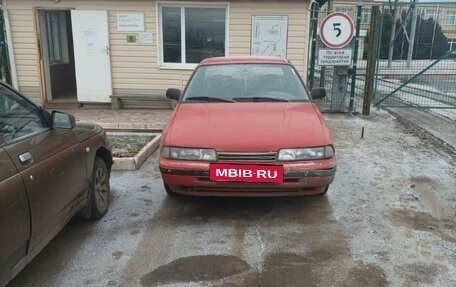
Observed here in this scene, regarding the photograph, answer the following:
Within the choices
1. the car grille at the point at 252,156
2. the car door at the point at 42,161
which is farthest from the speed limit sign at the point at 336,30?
the car door at the point at 42,161

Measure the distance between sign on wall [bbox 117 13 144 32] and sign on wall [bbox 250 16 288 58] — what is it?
2589 millimetres

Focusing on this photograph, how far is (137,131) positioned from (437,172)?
5.09m

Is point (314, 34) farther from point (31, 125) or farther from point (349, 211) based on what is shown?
point (31, 125)

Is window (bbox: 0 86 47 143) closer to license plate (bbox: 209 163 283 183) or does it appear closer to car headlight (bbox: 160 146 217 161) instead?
car headlight (bbox: 160 146 217 161)

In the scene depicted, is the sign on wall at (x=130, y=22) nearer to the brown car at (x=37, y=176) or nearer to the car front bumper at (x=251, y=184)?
the brown car at (x=37, y=176)

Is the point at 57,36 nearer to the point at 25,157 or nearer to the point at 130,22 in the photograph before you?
the point at 130,22

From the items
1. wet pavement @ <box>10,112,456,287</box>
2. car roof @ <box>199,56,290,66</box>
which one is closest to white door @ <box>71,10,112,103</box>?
car roof @ <box>199,56,290,66</box>

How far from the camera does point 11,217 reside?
2609mm

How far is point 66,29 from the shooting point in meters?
12.0

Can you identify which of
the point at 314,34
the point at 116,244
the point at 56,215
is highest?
the point at 314,34

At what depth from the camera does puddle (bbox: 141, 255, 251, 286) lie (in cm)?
330

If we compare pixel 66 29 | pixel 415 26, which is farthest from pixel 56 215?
pixel 415 26

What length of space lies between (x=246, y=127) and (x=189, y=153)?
0.63 metres

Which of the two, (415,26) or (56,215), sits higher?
(415,26)
